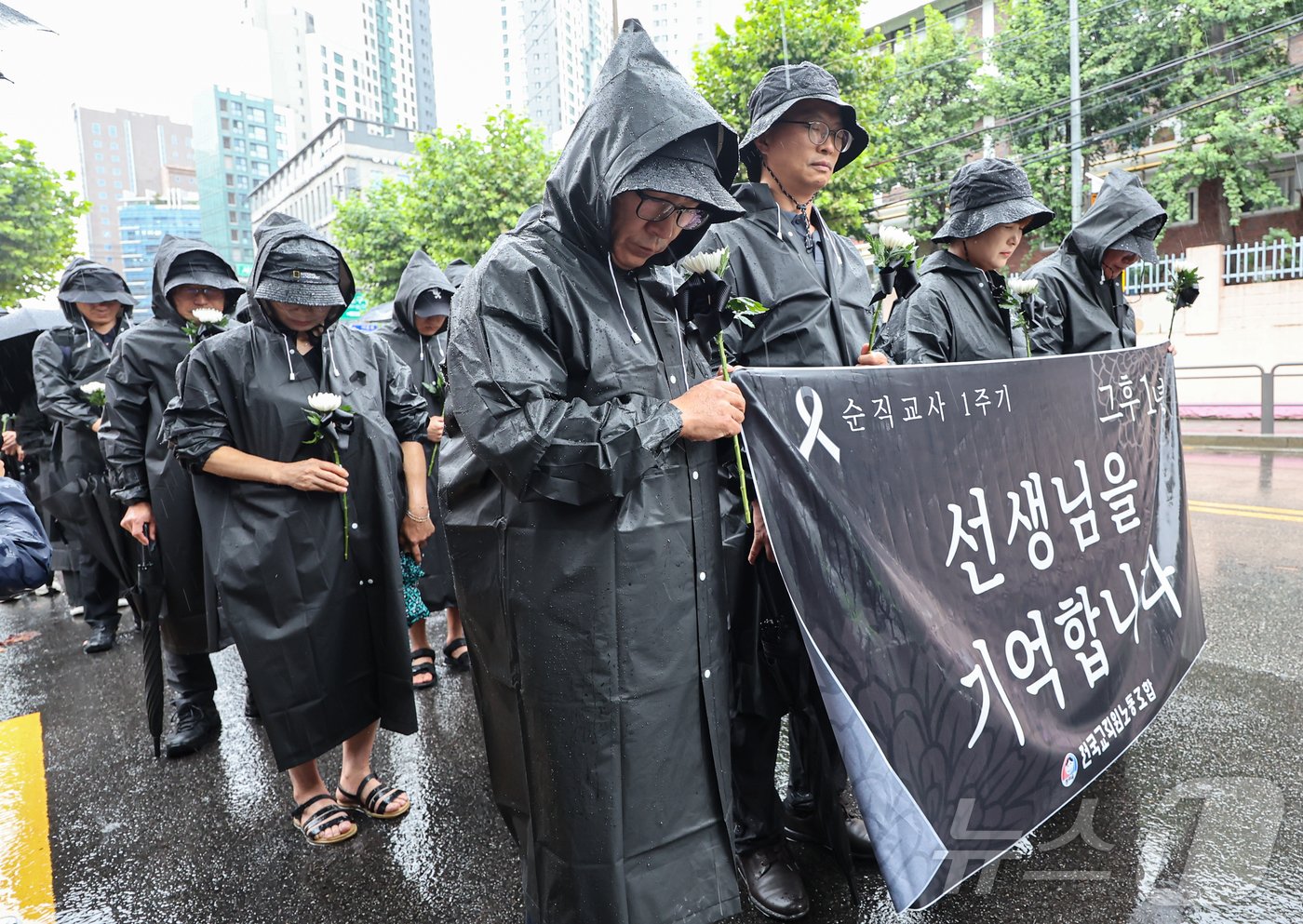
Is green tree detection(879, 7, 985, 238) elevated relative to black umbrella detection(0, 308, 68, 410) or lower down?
elevated

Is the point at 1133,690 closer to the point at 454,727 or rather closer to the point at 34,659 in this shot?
the point at 454,727

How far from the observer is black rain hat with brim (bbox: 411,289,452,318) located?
191 inches

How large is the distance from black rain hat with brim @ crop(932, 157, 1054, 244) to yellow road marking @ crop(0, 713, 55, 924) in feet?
11.6

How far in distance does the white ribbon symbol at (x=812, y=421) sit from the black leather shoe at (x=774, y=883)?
3.64ft

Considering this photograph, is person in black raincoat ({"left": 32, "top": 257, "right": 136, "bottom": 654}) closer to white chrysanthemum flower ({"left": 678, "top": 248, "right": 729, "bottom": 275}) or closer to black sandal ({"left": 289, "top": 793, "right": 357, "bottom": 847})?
black sandal ({"left": 289, "top": 793, "right": 357, "bottom": 847})

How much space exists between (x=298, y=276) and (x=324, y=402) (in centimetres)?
40

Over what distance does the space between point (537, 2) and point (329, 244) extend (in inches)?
2092

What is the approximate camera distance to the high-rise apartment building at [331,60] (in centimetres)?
11662

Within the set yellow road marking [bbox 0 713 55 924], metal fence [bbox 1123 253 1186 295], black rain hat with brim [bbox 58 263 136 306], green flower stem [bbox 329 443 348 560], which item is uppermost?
metal fence [bbox 1123 253 1186 295]

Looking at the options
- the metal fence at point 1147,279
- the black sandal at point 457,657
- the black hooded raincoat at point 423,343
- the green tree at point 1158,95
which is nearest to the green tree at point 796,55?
the green tree at point 1158,95

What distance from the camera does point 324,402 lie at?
2.73 meters

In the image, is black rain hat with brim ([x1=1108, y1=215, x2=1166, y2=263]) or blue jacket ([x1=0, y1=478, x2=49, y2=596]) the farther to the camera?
black rain hat with brim ([x1=1108, y1=215, x2=1166, y2=263])

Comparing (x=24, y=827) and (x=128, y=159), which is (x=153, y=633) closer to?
(x=24, y=827)

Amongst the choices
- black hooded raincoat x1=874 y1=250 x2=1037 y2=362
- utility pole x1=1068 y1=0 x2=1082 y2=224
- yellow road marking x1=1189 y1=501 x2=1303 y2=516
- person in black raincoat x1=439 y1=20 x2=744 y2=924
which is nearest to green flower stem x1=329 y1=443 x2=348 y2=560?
person in black raincoat x1=439 y1=20 x2=744 y2=924
